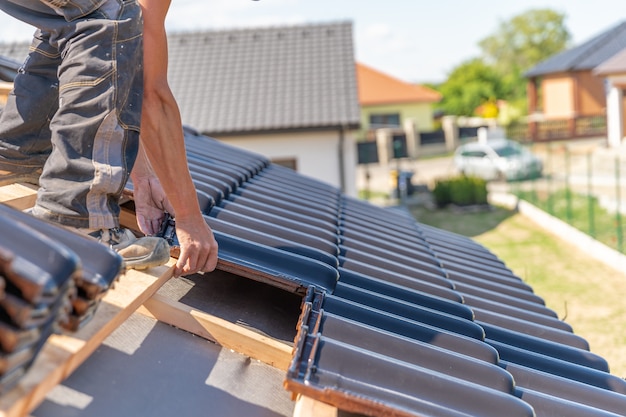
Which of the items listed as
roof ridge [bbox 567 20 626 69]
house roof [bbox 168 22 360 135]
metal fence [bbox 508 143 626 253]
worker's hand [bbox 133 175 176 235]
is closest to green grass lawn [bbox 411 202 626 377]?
metal fence [bbox 508 143 626 253]

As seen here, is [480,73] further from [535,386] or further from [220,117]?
[535,386]

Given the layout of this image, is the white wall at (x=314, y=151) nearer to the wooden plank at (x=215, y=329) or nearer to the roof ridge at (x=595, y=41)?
the wooden plank at (x=215, y=329)

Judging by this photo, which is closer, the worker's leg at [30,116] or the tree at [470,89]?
the worker's leg at [30,116]

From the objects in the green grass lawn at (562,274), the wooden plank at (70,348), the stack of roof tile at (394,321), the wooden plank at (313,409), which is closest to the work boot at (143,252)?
the wooden plank at (70,348)

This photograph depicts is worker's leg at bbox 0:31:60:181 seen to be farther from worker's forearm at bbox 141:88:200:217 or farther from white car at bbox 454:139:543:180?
white car at bbox 454:139:543:180

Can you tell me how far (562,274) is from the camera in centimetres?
1426

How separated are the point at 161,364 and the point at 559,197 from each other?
69.9 ft

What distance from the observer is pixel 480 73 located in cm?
5819

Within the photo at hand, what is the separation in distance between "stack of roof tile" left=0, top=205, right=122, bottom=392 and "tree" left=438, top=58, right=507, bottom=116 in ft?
187

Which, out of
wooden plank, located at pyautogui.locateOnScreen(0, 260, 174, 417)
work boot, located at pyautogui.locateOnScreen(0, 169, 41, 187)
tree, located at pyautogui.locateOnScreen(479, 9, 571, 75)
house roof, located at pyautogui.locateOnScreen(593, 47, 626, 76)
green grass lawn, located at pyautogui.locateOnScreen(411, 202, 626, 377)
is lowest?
green grass lawn, located at pyautogui.locateOnScreen(411, 202, 626, 377)

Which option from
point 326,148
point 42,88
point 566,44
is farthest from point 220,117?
point 566,44

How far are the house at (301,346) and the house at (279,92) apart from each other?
1448 cm

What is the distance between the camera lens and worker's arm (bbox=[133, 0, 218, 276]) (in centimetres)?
240

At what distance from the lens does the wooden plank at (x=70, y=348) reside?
4.60 feet
